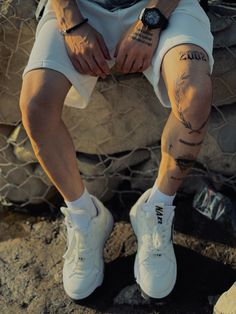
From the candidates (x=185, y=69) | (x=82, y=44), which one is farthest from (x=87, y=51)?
(x=185, y=69)

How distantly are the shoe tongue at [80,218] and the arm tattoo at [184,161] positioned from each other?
0.89 feet

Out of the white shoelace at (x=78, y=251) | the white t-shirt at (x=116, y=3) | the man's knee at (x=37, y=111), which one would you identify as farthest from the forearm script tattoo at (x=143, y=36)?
the white shoelace at (x=78, y=251)

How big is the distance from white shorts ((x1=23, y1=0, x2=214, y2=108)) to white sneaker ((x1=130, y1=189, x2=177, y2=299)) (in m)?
0.29

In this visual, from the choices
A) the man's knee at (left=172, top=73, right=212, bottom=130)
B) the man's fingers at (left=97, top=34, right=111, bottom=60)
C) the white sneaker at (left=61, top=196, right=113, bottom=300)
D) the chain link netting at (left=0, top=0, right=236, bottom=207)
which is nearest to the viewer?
the man's knee at (left=172, top=73, right=212, bottom=130)

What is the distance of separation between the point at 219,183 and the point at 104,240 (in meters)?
0.39

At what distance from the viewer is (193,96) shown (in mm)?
1226

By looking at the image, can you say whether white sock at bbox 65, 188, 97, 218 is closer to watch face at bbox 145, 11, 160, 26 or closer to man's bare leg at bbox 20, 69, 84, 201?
man's bare leg at bbox 20, 69, 84, 201

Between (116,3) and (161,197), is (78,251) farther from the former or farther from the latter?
(116,3)

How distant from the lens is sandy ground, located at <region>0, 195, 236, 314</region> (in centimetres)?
144

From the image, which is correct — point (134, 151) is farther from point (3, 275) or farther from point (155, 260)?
point (3, 275)

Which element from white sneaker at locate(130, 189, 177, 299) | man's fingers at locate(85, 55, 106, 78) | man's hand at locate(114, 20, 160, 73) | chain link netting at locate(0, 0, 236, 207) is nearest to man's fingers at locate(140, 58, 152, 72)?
man's hand at locate(114, 20, 160, 73)

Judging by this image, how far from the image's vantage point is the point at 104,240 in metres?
1.51

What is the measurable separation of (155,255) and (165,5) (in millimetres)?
599

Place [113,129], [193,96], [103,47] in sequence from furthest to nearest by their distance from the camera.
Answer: [113,129], [103,47], [193,96]
